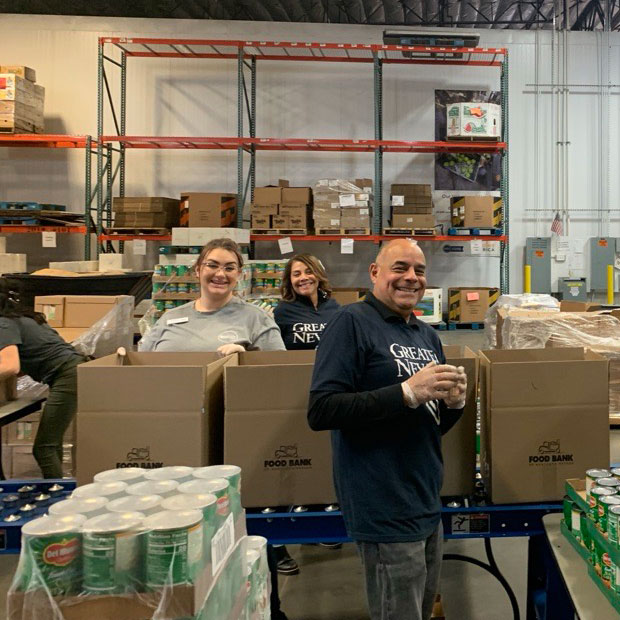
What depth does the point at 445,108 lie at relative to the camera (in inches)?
325

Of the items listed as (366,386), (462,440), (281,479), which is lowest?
(281,479)

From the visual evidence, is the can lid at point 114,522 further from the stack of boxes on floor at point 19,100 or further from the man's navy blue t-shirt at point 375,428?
the stack of boxes on floor at point 19,100

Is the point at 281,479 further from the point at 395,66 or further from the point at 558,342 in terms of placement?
the point at 395,66

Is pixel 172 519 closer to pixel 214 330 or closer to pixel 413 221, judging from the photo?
pixel 214 330

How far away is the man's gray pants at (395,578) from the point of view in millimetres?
1694

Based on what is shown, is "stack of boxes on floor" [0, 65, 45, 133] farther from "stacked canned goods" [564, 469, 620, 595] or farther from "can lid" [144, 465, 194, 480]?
"stacked canned goods" [564, 469, 620, 595]

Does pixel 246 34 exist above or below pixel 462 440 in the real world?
above

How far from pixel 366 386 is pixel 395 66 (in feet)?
24.6

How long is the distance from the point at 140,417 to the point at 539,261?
733cm

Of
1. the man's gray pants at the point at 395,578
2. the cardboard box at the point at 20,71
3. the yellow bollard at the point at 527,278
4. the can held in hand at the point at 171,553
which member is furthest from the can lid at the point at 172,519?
the yellow bollard at the point at 527,278

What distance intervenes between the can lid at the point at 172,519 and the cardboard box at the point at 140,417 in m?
0.87

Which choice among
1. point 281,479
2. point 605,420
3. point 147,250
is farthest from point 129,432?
point 147,250

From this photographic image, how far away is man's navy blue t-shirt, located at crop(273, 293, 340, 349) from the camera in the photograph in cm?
367

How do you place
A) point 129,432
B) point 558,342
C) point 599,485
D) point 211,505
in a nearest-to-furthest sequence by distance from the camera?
point 211,505
point 599,485
point 129,432
point 558,342
